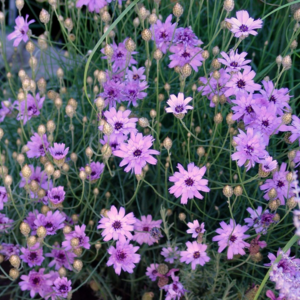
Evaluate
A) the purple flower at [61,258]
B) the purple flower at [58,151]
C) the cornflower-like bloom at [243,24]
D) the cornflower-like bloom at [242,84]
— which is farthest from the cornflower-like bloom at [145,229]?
the cornflower-like bloom at [243,24]

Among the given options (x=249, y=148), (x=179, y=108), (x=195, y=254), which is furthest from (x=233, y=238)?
(x=179, y=108)

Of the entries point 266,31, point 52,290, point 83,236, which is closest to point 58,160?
point 83,236

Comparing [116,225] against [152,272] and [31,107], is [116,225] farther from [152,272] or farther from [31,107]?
[31,107]

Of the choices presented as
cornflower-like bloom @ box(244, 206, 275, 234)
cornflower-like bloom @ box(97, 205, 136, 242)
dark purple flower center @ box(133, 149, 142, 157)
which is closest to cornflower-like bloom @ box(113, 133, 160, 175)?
dark purple flower center @ box(133, 149, 142, 157)

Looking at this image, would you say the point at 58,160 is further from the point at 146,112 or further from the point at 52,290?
the point at 146,112

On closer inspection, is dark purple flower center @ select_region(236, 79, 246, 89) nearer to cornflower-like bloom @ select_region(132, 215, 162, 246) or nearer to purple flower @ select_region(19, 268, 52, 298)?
cornflower-like bloom @ select_region(132, 215, 162, 246)

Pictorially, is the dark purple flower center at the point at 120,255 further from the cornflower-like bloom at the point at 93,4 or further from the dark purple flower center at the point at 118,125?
the cornflower-like bloom at the point at 93,4
